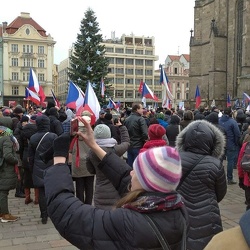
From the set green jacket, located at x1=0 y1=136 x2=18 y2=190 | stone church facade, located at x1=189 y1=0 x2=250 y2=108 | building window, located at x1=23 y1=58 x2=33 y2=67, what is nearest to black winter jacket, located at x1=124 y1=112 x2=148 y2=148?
green jacket, located at x1=0 y1=136 x2=18 y2=190

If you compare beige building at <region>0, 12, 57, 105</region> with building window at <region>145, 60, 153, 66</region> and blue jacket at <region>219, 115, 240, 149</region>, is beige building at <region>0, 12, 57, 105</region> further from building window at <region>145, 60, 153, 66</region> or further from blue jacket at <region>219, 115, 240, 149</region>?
blue jacket at <region>219, 115, 240, 149</region>

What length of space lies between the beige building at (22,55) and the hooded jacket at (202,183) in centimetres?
6789

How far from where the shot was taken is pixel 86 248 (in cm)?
201

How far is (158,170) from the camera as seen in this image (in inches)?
78.7

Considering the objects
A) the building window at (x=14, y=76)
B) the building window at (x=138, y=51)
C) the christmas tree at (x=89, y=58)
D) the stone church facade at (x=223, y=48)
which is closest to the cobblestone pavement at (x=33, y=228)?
the stone church facade at (x=223, y=48)

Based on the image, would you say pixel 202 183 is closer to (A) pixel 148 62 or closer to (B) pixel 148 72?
(B) pixel 148 72

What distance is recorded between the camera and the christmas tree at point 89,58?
3784cm

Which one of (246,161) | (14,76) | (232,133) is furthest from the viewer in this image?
(14,76)

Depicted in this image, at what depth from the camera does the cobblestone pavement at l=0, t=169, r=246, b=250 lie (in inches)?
217

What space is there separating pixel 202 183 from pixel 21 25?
242 ft

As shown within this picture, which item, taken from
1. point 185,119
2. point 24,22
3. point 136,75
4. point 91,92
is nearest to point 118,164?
point 91,92

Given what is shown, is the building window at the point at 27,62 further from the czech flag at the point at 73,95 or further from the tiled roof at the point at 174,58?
the czech flag at the point at 73,95

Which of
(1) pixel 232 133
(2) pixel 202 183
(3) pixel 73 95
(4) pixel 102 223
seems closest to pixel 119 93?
(1) pixel 232 133

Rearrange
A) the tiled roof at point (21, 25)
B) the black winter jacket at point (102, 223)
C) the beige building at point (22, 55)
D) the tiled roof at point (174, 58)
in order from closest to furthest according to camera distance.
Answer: the black winter jacket at point (102, 223) < the beige building at point (22, 55) < the tiled roof at point (21, 25) < the tiled roof at point (174, 58)
